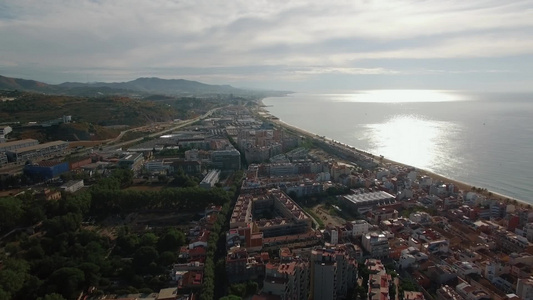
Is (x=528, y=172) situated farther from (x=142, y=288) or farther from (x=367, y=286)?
(x=142, y=288)

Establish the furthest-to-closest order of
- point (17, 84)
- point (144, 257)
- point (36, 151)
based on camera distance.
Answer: point (17, 84)
point (36, 151)
point (144, 257)

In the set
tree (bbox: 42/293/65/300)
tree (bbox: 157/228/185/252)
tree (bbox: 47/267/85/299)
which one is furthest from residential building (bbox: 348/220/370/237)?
tree (bbox: 42/293/65/300)

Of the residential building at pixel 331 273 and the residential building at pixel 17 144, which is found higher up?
Result: the residential building at pixel 17 144

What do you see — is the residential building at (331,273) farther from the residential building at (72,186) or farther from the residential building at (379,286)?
the residential building at (72,186)

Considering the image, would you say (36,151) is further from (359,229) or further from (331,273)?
(331,273)

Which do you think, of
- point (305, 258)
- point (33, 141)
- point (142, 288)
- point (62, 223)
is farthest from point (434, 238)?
point (33, 141)

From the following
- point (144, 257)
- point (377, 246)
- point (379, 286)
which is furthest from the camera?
point (377, 246)

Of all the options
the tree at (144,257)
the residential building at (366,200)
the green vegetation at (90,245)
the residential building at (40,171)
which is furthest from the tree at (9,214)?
the residential building at (366,200)

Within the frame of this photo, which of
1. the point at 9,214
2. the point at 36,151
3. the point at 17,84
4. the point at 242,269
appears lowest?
the point at 242,269

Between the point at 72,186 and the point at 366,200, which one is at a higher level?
the point at 72,186

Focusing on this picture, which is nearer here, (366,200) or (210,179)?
(366,200)

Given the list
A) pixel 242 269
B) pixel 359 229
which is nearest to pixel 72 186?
pixel 242 269

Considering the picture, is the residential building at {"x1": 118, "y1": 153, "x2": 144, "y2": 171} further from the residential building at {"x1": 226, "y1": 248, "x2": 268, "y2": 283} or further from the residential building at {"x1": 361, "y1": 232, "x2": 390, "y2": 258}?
the residential building at {"x1": 361, "y1": 232, "x2": 390, "y2": 258}
